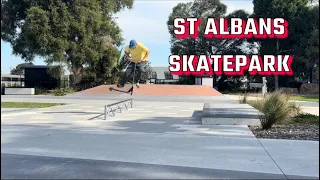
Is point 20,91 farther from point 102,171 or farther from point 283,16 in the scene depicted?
point 102,171

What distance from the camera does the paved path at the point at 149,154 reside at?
5.25 m

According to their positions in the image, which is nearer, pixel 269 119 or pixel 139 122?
pixel 269 119

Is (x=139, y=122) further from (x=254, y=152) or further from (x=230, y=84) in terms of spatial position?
→ (x=230, y=84)

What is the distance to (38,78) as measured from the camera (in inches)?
1534

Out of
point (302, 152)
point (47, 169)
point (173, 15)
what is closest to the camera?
point (47, 169)

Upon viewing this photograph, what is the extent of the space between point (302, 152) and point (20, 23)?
34.6 metres

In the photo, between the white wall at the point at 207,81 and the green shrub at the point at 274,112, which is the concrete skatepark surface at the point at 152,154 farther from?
the white wall at the point at 207,81

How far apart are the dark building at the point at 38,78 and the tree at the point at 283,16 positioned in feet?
76.5

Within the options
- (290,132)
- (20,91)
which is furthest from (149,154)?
(20,91)

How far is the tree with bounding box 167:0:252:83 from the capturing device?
41.8 m

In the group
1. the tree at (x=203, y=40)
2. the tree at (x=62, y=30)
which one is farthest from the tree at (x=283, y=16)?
the tree at (x=62, y=30)

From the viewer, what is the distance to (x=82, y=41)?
3412 cm

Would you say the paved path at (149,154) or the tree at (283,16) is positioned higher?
the tree at (283,16)

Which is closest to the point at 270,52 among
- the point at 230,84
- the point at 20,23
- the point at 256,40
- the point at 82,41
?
the point at 256,40
